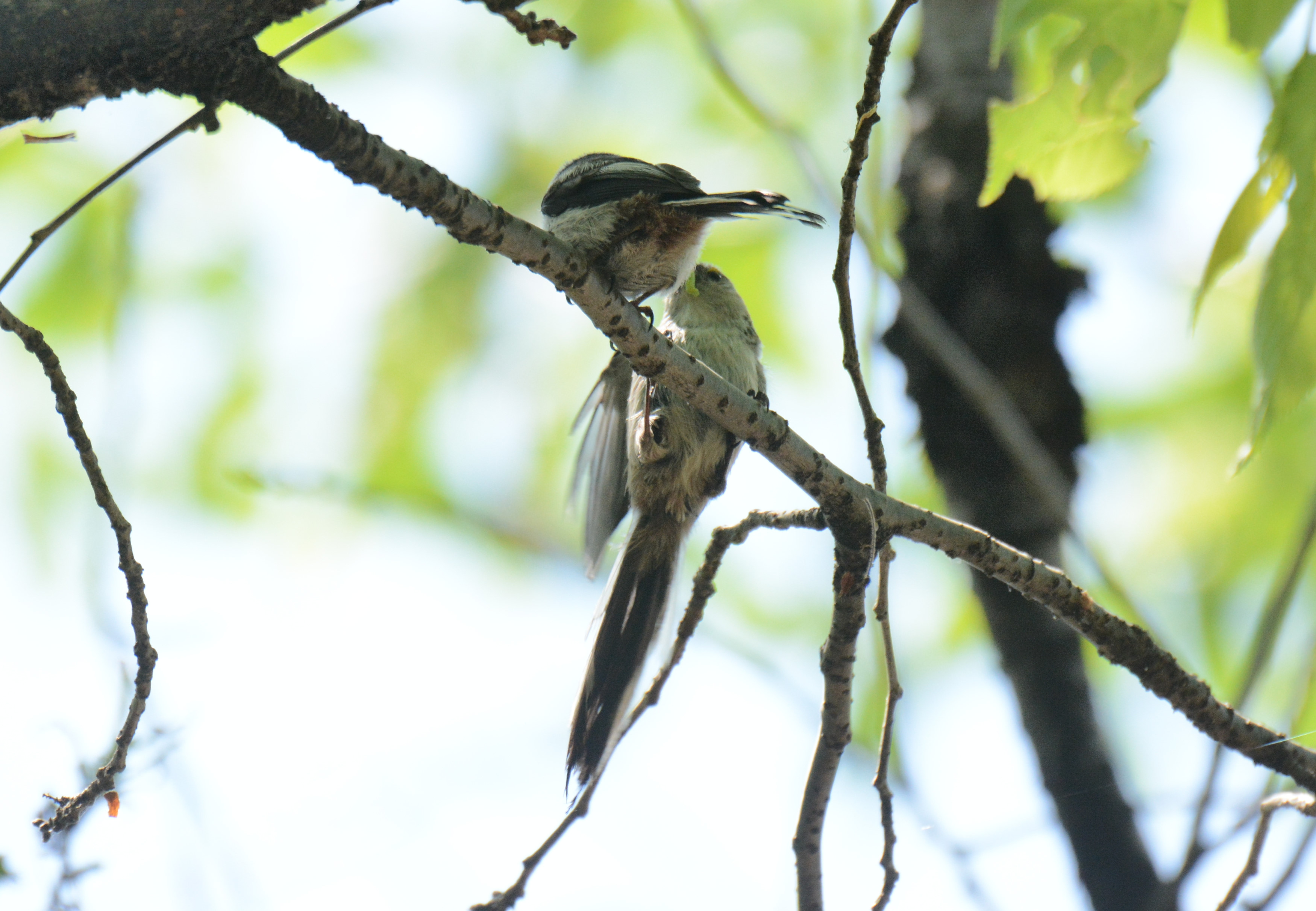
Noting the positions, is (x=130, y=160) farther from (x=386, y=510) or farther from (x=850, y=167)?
(x=386, y=510)

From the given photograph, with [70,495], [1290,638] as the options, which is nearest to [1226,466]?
[1290,638]

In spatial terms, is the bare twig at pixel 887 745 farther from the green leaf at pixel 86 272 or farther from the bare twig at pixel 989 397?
the green leaf at pixel 86 272

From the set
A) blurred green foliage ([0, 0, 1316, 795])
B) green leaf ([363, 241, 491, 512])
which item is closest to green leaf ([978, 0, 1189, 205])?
blurred green foliage ([0, 0, 1316, 795])

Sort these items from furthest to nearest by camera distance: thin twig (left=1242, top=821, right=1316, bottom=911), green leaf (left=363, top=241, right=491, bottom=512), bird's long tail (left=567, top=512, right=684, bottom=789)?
green leaf (left=363, top=241, right=491, bottom=512) < bird's long tail (left=567, top=512, right=684, bottom=789) < thin twig (left=1242, top=821, right=1316, bottom=911)

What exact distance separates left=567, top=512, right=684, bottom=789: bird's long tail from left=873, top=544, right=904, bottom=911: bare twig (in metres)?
0.43

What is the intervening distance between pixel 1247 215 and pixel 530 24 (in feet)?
Result: 2.32

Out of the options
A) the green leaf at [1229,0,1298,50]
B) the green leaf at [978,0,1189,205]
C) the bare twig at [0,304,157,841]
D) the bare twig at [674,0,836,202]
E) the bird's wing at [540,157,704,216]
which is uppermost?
the bare twig at [674,0,836,202]

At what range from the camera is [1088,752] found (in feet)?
6.29

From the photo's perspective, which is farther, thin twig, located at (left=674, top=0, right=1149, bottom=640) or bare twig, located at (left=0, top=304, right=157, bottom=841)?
thin twig, located at (left=674, top=0, right=1149, bottom=640)

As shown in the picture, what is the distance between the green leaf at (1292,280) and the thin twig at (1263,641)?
0.36 metres

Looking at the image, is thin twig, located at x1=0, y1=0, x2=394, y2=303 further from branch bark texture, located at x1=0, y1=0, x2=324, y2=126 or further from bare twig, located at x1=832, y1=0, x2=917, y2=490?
bare twig, located at x1=832, y1=0, x2=917, y2=490

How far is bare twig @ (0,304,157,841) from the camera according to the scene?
93 cm

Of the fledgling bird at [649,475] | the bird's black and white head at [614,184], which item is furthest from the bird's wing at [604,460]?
the bird's black and white head at [614,184]

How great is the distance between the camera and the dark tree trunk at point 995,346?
6.58 feet
